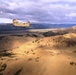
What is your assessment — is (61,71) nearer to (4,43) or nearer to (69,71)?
(69,71)

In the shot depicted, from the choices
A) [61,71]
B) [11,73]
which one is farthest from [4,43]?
[61,71]

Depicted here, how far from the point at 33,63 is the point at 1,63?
785 cm

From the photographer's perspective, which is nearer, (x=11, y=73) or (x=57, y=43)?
(x=11, y=73)

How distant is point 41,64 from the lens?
3108 cm

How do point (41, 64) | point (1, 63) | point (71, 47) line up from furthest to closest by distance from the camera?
point (71, 47) → point (1, 63) → point (41, 64)

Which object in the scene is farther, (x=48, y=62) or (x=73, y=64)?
(x=48, y=62)

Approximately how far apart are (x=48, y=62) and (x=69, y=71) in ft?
17.0

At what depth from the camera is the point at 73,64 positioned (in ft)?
95.1

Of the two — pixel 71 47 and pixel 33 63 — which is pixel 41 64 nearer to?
pixel 33 63

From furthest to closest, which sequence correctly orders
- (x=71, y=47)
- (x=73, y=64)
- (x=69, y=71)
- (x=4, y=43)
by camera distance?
(x=4, y=43), (x=71, y=47), (x=73, y=64), (x=69, y=71)

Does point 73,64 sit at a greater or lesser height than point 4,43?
greater

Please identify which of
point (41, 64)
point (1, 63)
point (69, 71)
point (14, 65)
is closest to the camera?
point (69, 71)

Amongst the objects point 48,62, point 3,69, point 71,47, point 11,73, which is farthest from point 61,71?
point 71,47

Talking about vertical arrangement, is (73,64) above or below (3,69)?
above
